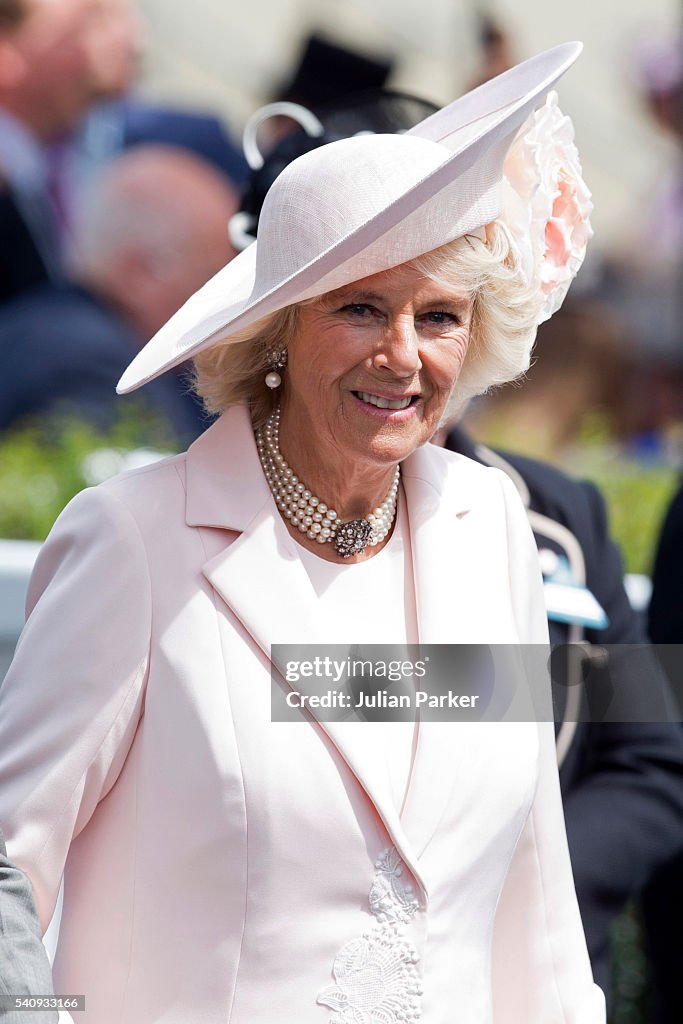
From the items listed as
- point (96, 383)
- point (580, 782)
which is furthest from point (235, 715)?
point (96, 383)

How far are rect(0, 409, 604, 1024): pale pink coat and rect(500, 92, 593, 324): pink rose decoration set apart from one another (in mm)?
561

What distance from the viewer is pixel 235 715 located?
193 centimetres

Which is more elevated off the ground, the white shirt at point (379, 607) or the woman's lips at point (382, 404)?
the woman's lips at point (382, 404)

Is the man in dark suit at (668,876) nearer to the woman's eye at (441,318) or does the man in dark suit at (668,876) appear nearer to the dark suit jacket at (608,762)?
the dark suit jacket at (608,762)

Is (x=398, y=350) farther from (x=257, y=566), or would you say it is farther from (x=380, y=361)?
(x=257, y=566)

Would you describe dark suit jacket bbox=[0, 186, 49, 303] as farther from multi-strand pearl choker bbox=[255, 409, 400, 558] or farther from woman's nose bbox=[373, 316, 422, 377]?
woman's nose bbox=[373, 316, 422, 377]

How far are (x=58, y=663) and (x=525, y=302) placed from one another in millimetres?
880

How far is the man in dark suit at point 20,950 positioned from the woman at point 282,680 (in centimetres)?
8

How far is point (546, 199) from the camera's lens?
2160mm

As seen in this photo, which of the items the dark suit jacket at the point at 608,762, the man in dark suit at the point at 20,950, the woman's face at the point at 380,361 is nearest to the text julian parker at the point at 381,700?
the woman's face at the point at 380,361

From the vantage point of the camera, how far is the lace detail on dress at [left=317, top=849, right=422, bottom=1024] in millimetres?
1950

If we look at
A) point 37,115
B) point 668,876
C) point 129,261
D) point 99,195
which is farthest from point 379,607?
point 37,115

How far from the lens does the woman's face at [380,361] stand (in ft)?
6.47

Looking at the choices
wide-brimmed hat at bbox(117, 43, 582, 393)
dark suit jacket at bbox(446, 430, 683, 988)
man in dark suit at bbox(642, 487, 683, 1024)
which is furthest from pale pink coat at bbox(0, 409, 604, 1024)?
man in dark suit at bbox(642, 487, 683, 1024)
